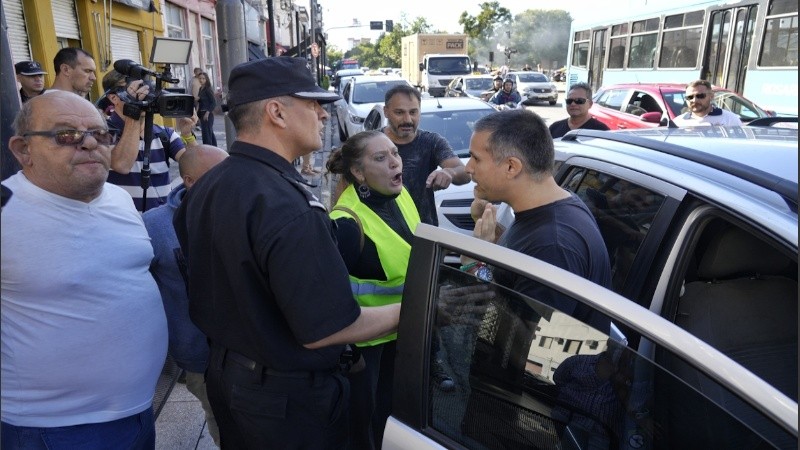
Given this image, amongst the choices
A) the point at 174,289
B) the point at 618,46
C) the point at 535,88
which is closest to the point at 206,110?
the point at 174,289

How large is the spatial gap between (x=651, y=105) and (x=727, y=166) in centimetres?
805

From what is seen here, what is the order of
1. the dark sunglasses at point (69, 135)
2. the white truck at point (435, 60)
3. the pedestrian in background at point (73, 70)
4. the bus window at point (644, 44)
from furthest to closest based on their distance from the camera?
the white truck at point (435, 60), the bus window at point (644, 44), the pedestrian in background at point (73, 70), the dark sunglasses at point (69, 135)

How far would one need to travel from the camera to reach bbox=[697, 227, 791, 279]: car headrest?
200 cm

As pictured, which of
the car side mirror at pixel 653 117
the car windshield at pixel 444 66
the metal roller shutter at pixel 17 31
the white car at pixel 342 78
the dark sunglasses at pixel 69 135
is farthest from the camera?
the car windshield at pixel 444 66

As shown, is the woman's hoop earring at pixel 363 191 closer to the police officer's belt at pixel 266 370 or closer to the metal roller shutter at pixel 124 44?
the police officer's belt at pixel 266 370

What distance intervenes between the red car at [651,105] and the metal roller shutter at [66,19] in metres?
9.07

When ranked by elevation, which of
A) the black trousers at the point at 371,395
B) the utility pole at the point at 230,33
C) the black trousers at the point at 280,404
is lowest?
the black trousers at the point at 371,395

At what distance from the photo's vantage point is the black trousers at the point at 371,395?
2197mm

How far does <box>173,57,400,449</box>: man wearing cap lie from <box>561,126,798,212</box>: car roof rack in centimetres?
121

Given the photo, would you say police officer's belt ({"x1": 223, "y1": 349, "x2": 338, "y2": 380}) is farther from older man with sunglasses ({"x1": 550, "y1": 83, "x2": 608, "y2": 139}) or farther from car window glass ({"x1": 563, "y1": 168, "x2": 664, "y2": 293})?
older man with sunglasses ({"x1": 550, "y1": 83, "x2": 608, "y2": 139})

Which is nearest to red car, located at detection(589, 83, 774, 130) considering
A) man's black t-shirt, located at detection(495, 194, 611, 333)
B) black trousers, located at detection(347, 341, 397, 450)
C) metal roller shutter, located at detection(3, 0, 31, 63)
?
man's black t-shirt, located at detection(495, 194, 611, 333)


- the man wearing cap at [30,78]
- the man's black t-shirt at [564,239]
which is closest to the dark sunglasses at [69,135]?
the man's black t-shirt at [564,239]

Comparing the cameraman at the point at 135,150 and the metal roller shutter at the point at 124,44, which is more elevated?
the metal roller shutter at the point at 124,44

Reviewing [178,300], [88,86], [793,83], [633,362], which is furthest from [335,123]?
[633,362]
